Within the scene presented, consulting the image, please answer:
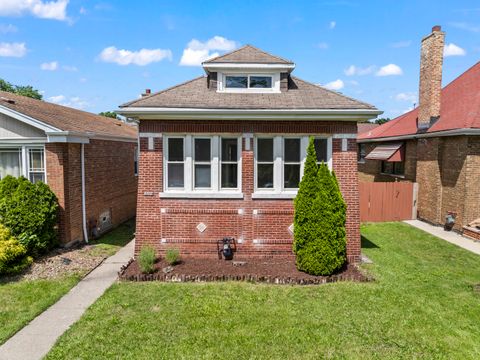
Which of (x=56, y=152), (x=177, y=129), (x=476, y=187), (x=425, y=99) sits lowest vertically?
(x=476, y=187)

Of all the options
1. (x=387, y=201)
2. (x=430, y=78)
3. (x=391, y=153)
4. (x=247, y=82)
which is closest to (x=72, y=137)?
(x=247, y=82)

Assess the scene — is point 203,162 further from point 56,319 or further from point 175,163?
point 56,319

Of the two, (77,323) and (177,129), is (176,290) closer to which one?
(77,323)

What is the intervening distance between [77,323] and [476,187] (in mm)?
13744

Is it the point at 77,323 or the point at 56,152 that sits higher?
the point at 56,152

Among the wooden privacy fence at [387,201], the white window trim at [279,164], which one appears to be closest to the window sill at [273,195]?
the white window trim at [279,164]

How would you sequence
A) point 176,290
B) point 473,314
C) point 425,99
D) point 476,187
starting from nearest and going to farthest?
point 473,314 < point 176,290 < point 476,187 < point 425,99

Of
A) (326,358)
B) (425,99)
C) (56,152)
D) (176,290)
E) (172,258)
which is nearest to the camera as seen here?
(326,358)

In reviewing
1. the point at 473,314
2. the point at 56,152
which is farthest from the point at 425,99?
the point at 56,152

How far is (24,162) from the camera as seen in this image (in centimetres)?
1016

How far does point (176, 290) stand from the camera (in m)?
7.41

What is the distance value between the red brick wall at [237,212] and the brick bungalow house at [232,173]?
3 cm

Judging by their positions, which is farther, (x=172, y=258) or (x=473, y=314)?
(x=172, y=258)

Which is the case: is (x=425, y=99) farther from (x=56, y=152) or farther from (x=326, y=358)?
(x=56, y=152)
